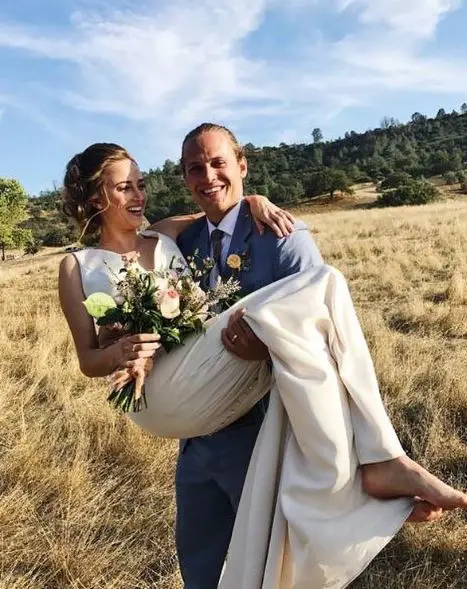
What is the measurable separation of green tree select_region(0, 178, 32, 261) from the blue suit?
36633 millimetres

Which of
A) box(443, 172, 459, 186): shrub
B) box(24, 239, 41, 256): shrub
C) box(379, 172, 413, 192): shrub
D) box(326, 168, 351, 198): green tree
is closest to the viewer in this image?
box(24, 239, 41, 256): shrub

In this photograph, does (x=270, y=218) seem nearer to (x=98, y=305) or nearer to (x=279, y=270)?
(x=279, y=270)

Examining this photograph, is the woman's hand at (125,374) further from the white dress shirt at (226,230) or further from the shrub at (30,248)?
the shrub at (30,248)

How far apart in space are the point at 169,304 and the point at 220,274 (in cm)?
39

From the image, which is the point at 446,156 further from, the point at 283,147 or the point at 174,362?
the point at 174,362

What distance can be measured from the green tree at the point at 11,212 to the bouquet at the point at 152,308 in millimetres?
36950

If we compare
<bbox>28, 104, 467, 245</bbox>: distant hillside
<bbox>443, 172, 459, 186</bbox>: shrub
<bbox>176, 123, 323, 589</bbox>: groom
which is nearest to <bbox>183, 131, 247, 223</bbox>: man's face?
<bbox>176, 123, 323, 589</bbox>: groom

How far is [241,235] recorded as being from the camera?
2094mm

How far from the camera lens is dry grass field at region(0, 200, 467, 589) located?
283 centimetres

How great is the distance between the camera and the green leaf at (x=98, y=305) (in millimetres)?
1817

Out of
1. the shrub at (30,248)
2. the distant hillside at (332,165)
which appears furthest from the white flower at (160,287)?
the shrub at (30,248)

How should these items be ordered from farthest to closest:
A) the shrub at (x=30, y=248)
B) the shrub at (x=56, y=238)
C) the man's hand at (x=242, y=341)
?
1. the shrub at (x=56, y=238)
2. the shrub at (x=30, y=248)
3. the man's hand at (x=242, y=341)

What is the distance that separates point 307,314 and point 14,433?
3180 mm

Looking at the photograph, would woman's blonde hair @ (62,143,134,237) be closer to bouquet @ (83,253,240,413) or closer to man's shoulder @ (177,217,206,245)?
man's shoulder @ (177,217,206,245)
